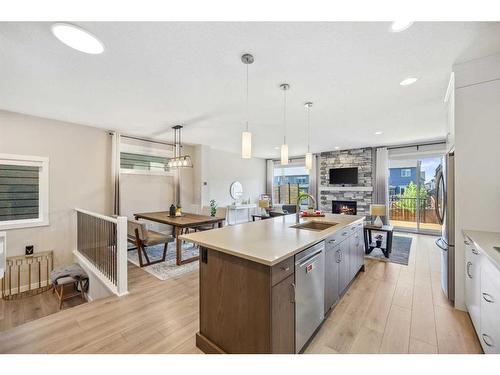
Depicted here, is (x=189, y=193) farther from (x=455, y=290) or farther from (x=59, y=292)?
(x=455, y=290)

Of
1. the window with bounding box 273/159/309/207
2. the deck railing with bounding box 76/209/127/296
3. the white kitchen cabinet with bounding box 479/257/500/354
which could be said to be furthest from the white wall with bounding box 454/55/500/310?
the window with bounding box 273/159/309/207

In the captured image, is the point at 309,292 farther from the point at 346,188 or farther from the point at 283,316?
the point at 346,188

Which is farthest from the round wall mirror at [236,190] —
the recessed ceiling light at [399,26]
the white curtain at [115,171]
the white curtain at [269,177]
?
the recessed ceiling light at [399,26]

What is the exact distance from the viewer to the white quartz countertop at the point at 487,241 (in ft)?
4.61

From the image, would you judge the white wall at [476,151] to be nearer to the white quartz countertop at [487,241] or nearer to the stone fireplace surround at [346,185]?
the white quartz countertop at [487,241]

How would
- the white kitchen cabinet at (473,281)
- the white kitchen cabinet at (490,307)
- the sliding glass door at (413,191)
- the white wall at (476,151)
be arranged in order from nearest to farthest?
the white kitchen cabinet at (490,307)
the white kitchen cabinet at (473,281)
the white wall at (476,151)
the sliding glass door at (413,191)

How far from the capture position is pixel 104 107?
10.5 feet

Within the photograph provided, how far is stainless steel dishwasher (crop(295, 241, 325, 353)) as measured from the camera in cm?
154

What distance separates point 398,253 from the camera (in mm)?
4199

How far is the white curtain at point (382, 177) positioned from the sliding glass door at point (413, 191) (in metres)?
0.30

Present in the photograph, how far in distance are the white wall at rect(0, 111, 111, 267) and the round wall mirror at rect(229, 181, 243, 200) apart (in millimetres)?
3845

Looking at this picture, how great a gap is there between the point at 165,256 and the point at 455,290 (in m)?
4.10

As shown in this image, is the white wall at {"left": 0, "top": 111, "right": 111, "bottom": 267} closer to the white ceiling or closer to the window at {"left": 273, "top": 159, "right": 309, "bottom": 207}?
the white ceiling

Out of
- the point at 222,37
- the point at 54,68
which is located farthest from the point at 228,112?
the point at 54,68
